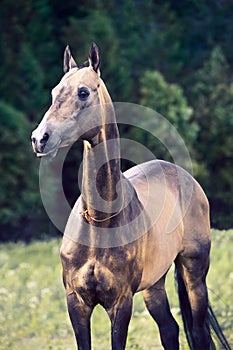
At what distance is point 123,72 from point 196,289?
15.6 metres

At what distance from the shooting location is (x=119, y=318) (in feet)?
16.9

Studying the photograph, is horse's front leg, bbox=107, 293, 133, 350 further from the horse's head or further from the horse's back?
the horse's head

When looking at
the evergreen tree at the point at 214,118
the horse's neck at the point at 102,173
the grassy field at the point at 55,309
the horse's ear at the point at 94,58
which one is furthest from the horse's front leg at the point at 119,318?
the evergreen tree at the point at 214,118

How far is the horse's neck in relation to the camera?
16.5 feet

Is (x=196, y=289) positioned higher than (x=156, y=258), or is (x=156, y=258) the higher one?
(x=156, y=258)

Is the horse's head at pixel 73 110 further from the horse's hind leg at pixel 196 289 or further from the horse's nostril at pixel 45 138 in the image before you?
the horse's hind leg at pixel 196 289

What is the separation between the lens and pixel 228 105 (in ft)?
74.4

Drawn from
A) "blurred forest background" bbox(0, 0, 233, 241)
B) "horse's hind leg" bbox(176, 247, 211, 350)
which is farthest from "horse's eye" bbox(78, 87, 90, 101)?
"blurred forest background" bbox(0, 0, 233, 241)

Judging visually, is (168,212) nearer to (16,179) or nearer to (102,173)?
(102,173)

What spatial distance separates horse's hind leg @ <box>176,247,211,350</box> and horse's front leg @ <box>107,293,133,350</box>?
1055 millimetres

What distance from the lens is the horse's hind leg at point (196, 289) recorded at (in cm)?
618

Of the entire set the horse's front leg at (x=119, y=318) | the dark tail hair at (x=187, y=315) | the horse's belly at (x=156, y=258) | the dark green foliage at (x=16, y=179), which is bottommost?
the dark green foliage at (x=16, y=179)

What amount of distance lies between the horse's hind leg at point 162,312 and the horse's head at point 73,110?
5.22 feet

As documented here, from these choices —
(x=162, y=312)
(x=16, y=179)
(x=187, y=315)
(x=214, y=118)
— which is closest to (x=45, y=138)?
(x=162, y=312)
